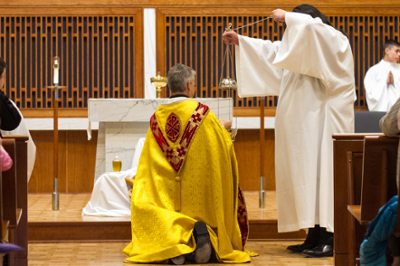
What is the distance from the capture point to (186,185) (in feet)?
14.0

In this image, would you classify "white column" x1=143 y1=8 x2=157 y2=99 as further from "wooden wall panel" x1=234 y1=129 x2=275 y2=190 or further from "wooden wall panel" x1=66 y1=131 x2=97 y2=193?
"wooden wall panel" x1=234 y1=129 x2=275 y2=190

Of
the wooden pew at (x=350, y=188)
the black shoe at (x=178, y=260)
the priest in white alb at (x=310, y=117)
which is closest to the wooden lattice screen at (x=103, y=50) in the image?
the priest in white alb at (x=310, y=117)

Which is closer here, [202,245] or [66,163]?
[202,245]

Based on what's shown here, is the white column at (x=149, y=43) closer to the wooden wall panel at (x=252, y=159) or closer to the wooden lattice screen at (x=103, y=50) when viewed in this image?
the wooden lattice screen at (x=103, y=50)

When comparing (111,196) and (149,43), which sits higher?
(149,43)

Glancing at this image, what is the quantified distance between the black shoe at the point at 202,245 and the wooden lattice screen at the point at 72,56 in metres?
3.99

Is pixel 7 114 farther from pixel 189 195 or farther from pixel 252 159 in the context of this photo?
pixel 252 159

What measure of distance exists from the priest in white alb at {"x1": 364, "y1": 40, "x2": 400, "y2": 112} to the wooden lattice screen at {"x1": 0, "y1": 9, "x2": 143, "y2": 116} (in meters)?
3.15

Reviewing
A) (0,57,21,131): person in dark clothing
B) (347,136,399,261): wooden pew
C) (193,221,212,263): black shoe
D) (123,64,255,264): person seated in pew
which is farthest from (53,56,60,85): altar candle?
(347,136,399,261): wooden pew

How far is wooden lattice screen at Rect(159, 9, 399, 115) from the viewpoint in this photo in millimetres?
7805

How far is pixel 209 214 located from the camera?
13.8 feet

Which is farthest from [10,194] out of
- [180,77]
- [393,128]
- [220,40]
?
[220,40]

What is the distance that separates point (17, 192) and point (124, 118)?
2.92 m

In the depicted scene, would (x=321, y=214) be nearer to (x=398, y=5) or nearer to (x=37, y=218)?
(x=37, y=218)
